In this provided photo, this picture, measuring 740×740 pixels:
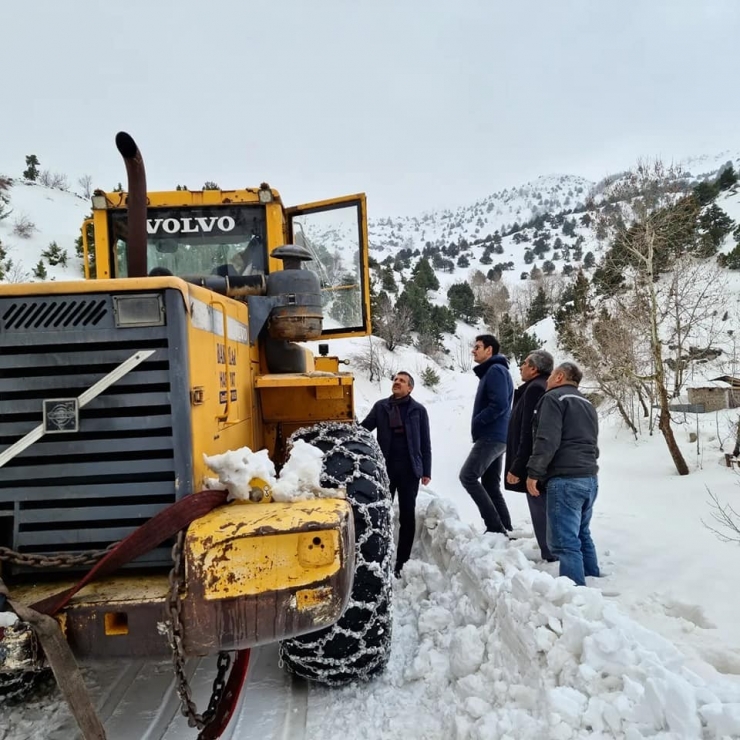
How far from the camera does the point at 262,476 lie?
2301 millimetres

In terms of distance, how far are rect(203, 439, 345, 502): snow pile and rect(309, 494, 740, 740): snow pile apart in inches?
46.2

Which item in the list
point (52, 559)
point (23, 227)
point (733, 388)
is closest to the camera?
point (52, 559)

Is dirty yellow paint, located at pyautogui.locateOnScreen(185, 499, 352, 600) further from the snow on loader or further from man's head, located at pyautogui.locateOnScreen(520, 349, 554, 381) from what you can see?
man's head, located at pyautogui.locateOnScreen(520, 349, 554, 381)

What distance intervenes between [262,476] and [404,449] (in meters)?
2.50

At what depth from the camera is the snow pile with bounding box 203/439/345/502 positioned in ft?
7.45

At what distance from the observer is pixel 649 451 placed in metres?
11.9

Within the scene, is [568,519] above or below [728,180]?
below

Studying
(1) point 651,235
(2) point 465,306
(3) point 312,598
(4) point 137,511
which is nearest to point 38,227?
(2) point 465,306

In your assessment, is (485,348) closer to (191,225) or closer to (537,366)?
(537,366)

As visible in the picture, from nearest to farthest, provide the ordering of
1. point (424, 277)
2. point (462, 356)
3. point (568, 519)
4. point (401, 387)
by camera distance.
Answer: point (568, 519) → point (401, 387) → point (462, 356) → point (424, 277)

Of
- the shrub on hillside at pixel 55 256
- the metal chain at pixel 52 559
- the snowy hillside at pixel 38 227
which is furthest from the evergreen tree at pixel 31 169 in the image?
the metal chain at pixel 52 559

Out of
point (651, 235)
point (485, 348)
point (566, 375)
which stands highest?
point (651, 235)

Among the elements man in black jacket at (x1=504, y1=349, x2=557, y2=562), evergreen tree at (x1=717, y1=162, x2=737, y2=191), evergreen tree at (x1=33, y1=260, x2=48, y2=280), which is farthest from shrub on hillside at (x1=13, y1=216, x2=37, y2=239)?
evergreen tree at (x1=717, y1=162, x2=737, y2=191)

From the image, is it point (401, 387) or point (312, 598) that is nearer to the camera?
point (312, 598)
